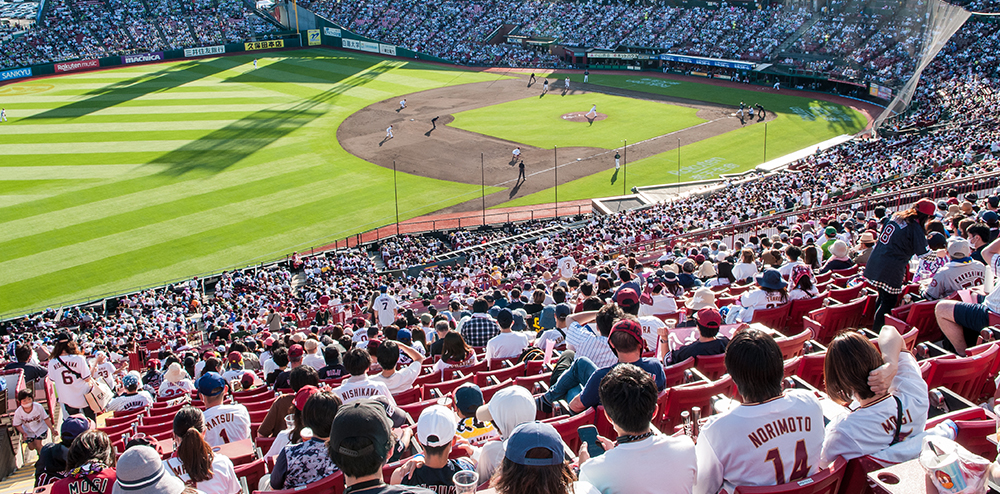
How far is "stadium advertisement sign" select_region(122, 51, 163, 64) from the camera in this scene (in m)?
72.5

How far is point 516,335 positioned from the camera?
1023 centimetres

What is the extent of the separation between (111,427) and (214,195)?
29708mm

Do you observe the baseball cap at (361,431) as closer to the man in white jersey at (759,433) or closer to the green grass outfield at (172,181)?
the man in white jersey at (759,433)

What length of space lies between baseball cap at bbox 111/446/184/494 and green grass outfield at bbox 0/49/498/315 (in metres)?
26.3

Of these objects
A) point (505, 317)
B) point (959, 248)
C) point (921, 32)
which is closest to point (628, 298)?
point (505, 317)

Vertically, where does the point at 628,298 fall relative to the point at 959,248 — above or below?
below

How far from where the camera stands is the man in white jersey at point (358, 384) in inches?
308

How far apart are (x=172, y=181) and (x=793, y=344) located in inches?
1521

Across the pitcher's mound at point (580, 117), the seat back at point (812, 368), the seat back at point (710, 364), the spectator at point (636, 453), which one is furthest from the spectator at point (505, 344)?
the pitcher's mound at point (580, 117)

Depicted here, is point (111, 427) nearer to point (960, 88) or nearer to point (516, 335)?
point (516, 335)

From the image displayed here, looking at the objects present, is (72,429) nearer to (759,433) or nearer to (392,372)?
(392,372)

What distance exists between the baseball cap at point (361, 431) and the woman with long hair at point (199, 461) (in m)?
2.00

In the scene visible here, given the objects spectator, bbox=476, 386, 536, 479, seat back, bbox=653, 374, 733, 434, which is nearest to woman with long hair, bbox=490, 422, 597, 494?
spectator, bbox=476, 386, 536, 479

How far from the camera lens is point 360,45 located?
3187 inches
